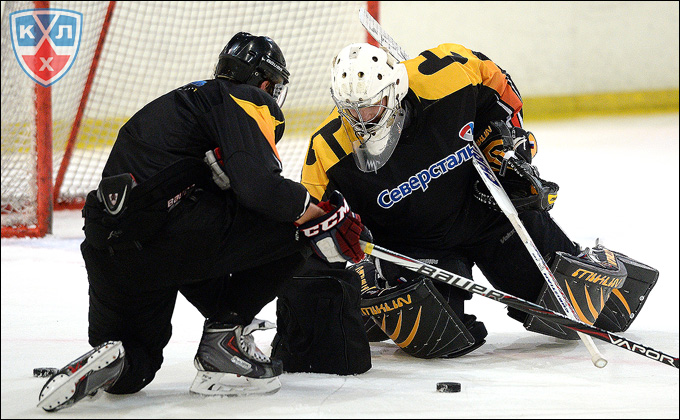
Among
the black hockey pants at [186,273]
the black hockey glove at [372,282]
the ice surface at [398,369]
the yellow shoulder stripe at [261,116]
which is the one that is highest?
the yellow shoulder stripe at [261,116]

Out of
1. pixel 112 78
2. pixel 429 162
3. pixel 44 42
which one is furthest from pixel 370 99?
pixel 112 78

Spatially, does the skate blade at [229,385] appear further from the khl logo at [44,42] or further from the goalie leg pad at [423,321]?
the khl logo at [44,42]

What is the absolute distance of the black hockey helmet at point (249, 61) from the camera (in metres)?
2.35

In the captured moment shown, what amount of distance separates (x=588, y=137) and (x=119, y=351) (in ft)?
21.5

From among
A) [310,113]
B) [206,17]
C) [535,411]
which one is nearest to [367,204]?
[535,411]

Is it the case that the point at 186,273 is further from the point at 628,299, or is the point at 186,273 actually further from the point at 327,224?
the point at 628,299

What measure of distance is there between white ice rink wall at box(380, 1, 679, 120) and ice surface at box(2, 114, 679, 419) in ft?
14.3

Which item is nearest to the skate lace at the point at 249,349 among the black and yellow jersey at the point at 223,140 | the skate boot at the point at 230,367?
the skate boot at the point at 230,367

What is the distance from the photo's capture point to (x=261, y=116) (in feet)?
6.99

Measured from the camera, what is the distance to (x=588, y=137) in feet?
26.0

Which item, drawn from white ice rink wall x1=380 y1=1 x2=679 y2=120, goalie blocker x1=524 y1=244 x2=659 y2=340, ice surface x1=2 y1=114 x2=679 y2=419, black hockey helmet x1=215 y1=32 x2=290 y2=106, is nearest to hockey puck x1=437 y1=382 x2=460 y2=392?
ice surface x1=2 y1=114 x2=679 y2=419

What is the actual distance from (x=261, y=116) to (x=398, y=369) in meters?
0.92

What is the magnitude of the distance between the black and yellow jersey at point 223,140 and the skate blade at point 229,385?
443 mm

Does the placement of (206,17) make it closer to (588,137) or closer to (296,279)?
(588,137)
